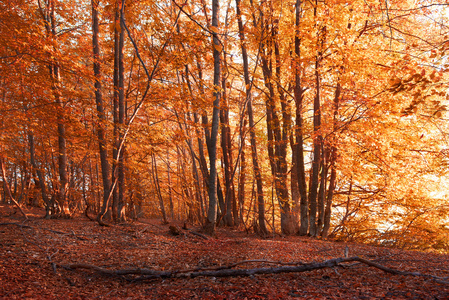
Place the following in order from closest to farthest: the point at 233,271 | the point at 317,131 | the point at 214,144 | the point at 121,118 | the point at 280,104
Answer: the point at 233,271
the point at 214,144
the point at 317,131
the point at 121,118
the point at 280,104

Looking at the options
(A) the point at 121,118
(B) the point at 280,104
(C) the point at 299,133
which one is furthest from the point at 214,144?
(B) the point at 280,104

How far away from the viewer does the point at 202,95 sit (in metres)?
6.34

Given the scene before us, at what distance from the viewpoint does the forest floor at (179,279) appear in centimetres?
276

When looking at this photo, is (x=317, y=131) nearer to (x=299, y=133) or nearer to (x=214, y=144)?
(x=299, y=133)

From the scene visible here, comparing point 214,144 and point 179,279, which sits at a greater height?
point 214,144

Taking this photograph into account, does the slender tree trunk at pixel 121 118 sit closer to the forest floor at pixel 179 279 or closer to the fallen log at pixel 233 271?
the forest floor at pixel 179 279

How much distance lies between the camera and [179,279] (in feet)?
11.3

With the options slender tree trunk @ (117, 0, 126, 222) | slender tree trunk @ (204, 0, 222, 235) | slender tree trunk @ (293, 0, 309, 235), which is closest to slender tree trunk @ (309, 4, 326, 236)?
slender tree trunk @ (293, 0, 309, 235)

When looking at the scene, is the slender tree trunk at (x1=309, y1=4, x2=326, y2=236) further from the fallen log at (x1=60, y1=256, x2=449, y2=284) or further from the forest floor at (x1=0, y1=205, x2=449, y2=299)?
the fallen log at (x1=60, y1=256, x2=449, y2=284)

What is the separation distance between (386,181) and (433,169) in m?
1.73

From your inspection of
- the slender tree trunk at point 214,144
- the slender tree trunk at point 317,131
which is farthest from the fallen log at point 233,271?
the slender tree trunk at point 317,131

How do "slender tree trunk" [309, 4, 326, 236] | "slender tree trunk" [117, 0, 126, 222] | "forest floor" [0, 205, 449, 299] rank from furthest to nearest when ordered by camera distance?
1. "slender tree trunk" [117, 0, 126, 222]
2. "slender tree trunk" [309, 4, 326, 236]
3. "forest floor" [0, 205, 449, 299]

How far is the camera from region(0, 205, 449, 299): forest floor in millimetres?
2764

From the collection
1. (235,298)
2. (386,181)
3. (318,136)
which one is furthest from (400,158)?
(235,298)
